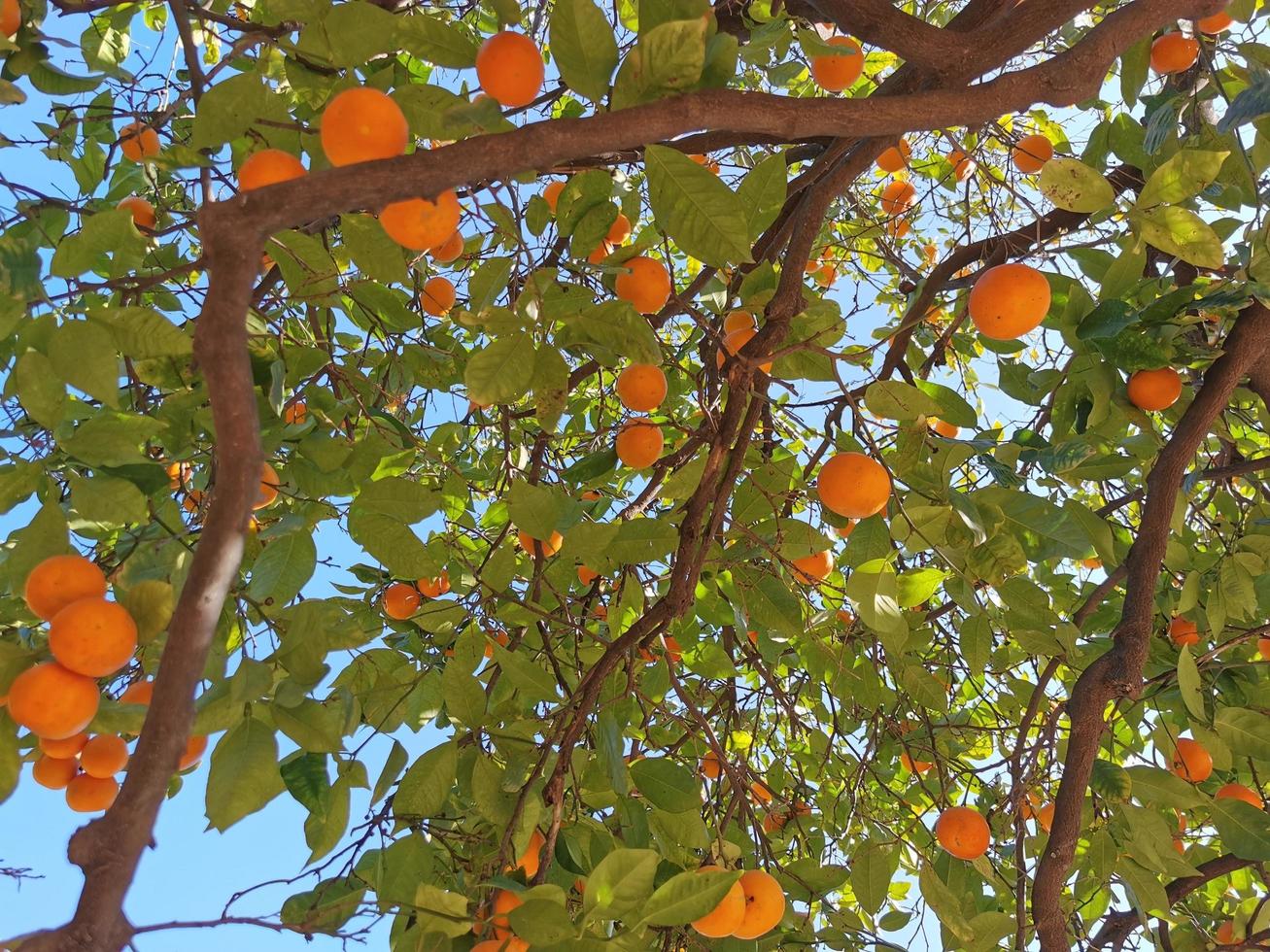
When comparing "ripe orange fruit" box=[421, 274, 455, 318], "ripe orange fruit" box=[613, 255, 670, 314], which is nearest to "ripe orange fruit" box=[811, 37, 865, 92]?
"ripe orange fruit" box=[613, 255, 670, 314]

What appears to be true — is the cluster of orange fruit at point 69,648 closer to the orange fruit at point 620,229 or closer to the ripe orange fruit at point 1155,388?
the orange fruit at point 620,229

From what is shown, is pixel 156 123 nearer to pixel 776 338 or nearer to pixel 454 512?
pixel 454 512

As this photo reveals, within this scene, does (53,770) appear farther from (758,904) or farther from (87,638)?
(758,904)

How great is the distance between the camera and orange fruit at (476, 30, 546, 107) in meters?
1.42

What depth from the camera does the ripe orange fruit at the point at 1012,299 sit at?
162 centimetres

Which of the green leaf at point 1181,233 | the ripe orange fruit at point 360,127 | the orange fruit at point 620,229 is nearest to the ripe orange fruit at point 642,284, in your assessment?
the orange fruit at point 620,229

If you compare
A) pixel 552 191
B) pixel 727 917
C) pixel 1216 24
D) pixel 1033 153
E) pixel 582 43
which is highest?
pixel 1033 153

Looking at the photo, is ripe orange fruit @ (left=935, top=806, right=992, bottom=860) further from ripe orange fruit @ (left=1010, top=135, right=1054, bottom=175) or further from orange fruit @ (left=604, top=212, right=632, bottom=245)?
ripe orange fruit @ (left=1010, top=135, right=1054, bottom=175)

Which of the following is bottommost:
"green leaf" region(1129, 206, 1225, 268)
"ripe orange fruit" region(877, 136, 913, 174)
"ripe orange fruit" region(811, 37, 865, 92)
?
"green leaf" region(1129, 206, 1225, 268)

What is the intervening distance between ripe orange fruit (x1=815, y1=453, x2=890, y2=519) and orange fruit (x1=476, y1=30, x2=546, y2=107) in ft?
2.65

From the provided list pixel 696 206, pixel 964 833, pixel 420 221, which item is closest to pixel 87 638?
pixel 420 221

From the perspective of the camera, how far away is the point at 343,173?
938mm

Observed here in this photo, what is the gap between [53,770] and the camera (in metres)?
1.61

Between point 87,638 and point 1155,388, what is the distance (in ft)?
6.43
